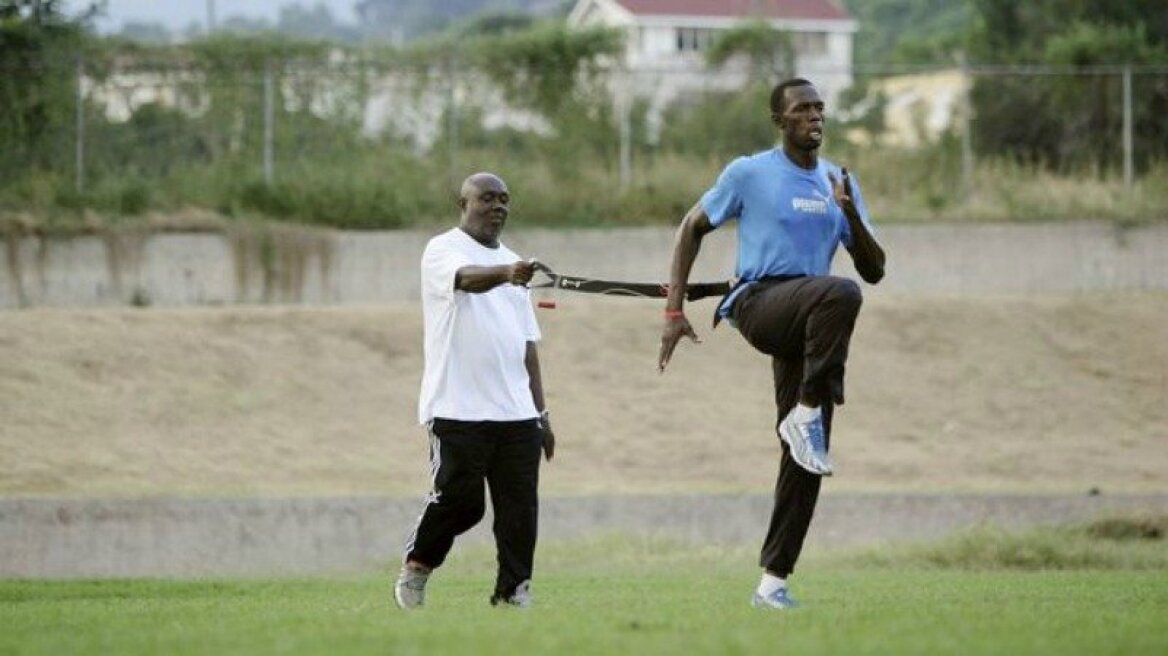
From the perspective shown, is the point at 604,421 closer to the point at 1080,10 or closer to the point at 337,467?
the point at 337,467

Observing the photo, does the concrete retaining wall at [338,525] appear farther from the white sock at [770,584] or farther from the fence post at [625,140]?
the fence post at [625,140]

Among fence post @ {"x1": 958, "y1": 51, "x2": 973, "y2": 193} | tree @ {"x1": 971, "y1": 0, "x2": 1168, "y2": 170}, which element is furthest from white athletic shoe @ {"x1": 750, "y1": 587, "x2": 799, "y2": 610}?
tree @ {"x1": 971, "y1": 0, "x2": 1168, "y2": 170}

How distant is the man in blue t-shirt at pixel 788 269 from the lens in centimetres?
1189

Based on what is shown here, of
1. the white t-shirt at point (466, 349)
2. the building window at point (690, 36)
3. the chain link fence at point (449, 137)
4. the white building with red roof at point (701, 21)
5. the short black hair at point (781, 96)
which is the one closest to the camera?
the short black hair at point (781, 96)

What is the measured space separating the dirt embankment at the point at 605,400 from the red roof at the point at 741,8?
147 feet

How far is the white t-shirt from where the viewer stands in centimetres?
1261

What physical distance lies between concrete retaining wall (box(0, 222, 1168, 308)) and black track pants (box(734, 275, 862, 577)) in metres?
21.3

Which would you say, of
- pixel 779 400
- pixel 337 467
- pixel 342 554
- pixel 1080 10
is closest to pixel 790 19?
pixel 1080 10

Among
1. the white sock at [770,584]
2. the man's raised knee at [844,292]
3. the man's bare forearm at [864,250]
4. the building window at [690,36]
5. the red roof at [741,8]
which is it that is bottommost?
the white sock at [770,584]

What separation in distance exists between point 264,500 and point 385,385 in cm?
812

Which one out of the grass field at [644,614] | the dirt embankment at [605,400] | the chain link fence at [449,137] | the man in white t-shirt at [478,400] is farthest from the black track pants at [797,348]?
the chain link fence at [449,137]

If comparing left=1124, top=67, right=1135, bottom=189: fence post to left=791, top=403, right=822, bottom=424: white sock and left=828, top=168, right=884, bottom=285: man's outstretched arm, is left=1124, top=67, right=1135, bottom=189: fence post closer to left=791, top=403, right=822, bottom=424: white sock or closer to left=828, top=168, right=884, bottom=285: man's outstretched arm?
left=828, top=168, right=884, bottom=285: man's outstretched arm

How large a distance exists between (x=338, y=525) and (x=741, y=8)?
61891 millimetres

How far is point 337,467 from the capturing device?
28688mm
